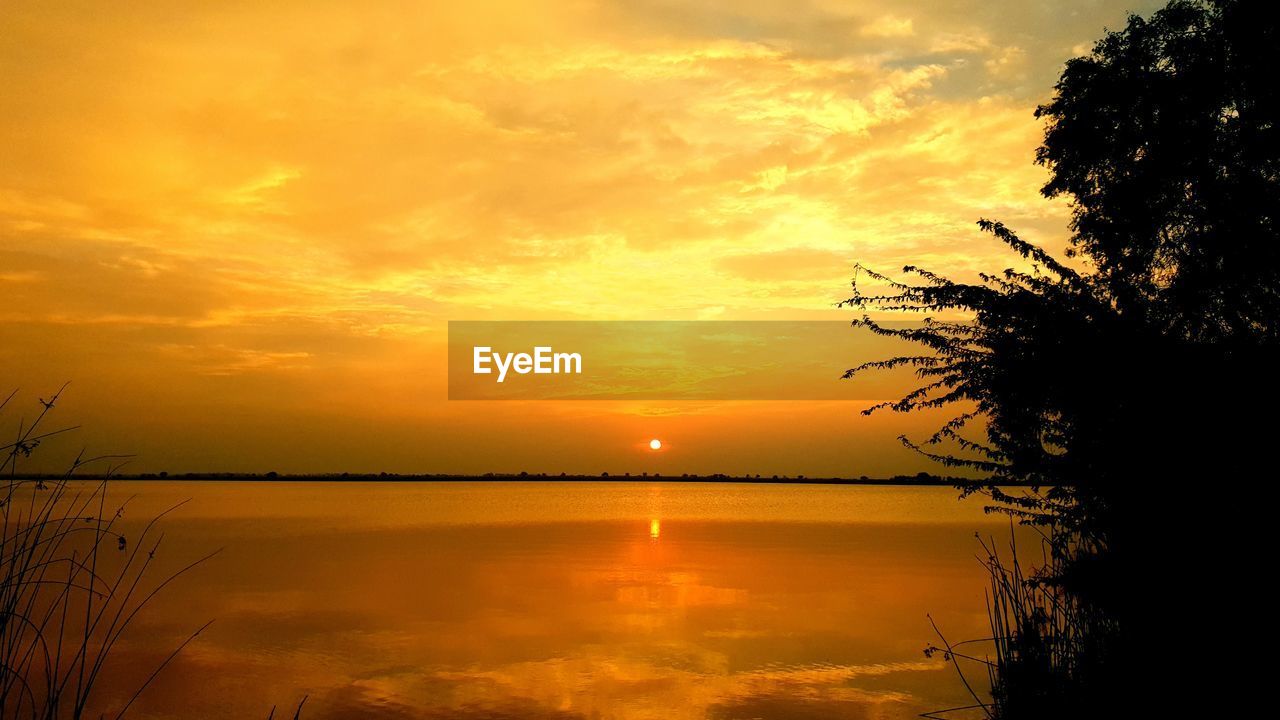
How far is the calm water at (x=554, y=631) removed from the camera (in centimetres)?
1091

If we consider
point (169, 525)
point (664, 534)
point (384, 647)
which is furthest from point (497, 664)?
point (169, 525)

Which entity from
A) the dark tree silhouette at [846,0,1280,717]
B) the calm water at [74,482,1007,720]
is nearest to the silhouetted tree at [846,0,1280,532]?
the dark tree silhouette at [846,0,1280,717]

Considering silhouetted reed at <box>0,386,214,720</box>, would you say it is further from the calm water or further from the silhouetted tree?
the silhouetted tree

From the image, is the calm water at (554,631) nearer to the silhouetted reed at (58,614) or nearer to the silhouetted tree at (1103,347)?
the silhouetted reed at (58,614)

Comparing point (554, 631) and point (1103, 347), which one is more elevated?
point (1103, 347)

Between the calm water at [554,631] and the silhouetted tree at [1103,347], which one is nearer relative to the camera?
the silhouetted tree at [1103,347]

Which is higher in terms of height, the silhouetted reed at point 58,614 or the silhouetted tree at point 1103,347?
the silhouetted tree at point 1103,347

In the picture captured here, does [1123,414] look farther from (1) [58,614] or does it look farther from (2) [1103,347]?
(1) [58,614]

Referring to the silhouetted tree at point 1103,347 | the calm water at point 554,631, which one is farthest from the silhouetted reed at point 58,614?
the silhouetted tree at point 1103,347

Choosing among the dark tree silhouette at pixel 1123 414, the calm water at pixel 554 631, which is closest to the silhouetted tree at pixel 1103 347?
the dark tree silhouette at pixel 1123 414

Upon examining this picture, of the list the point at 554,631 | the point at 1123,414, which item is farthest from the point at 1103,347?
the point at 554,631

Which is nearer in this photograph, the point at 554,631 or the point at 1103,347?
the point at 1103,347

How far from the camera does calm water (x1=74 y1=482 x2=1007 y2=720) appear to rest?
10906 millimetres

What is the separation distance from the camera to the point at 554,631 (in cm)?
1572
